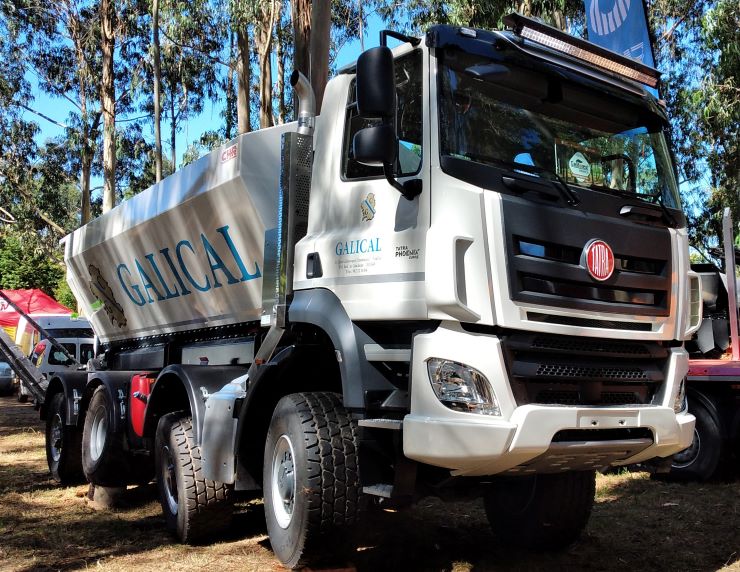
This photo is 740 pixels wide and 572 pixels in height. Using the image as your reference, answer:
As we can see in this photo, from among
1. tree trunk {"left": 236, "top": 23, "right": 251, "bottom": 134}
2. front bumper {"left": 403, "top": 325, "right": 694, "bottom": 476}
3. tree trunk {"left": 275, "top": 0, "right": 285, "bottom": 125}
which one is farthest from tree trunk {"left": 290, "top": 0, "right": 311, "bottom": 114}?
tree trunk {"left": 275, "top": 0, "right": 285, "bottom": 125}

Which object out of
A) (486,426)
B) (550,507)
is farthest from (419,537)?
(486,426)

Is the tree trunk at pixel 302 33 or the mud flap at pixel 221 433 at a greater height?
the tree trunk at pixel 302 33

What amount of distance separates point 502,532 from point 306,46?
7.19 m

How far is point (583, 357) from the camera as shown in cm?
453

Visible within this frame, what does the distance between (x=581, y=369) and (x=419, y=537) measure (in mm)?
2314

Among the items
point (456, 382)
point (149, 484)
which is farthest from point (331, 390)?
point (149, 484)

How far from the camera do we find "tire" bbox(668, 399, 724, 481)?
842 centimetres

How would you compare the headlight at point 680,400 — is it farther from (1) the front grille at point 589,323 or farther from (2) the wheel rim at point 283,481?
(2) the wheel rim at point 283,481

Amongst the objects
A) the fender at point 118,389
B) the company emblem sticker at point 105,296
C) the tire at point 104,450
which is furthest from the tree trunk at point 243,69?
the tire at point 104,450

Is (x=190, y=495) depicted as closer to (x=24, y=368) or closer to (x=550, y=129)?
(x=550, y=129)

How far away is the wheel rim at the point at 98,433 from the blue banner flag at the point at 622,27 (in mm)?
7487

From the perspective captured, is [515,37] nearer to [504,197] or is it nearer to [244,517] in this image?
[504,197]

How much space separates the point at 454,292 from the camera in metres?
4.13

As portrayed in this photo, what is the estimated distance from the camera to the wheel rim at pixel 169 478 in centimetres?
630
